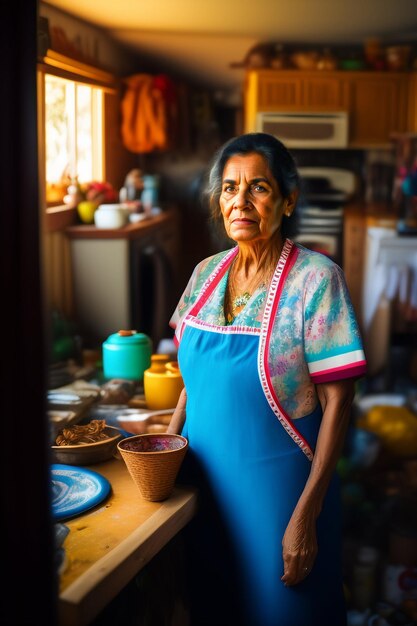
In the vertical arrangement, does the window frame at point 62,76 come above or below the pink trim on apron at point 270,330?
above

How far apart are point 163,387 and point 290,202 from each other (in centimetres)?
42

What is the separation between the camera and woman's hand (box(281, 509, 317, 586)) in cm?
122

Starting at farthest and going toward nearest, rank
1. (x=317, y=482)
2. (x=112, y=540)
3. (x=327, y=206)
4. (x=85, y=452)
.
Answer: (x=327, y=206), (x=85, y=452), (x=317, y=482), (x=112, y=540)

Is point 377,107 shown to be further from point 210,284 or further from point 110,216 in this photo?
point 210,284

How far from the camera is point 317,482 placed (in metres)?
1.21

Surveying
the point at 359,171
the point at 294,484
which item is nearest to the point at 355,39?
the point at 359,171

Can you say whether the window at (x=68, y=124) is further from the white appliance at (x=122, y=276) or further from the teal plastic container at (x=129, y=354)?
the teal plastic container at (x=129, y=354)

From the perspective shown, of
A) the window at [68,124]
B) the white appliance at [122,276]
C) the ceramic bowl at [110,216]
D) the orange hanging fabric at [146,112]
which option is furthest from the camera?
the orange hanging fabric at [146,112]

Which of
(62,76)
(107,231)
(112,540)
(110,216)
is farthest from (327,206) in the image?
(112,540)

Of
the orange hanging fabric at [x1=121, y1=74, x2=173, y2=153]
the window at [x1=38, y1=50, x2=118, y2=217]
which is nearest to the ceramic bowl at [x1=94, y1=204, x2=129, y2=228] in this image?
the window at [x1=38, y1=50, x2=118, y2=217]

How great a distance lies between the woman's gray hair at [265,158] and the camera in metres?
1.19

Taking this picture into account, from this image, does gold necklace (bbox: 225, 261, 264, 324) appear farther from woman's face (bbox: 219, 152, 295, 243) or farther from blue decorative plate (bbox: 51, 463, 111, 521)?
blue decorative plate (bbox: 51, 463, 111, 521)

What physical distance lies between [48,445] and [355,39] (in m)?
3.43

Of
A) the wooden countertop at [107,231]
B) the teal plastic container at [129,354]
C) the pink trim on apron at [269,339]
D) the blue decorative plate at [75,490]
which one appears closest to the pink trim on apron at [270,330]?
the pink trim on apron at [269,339]
